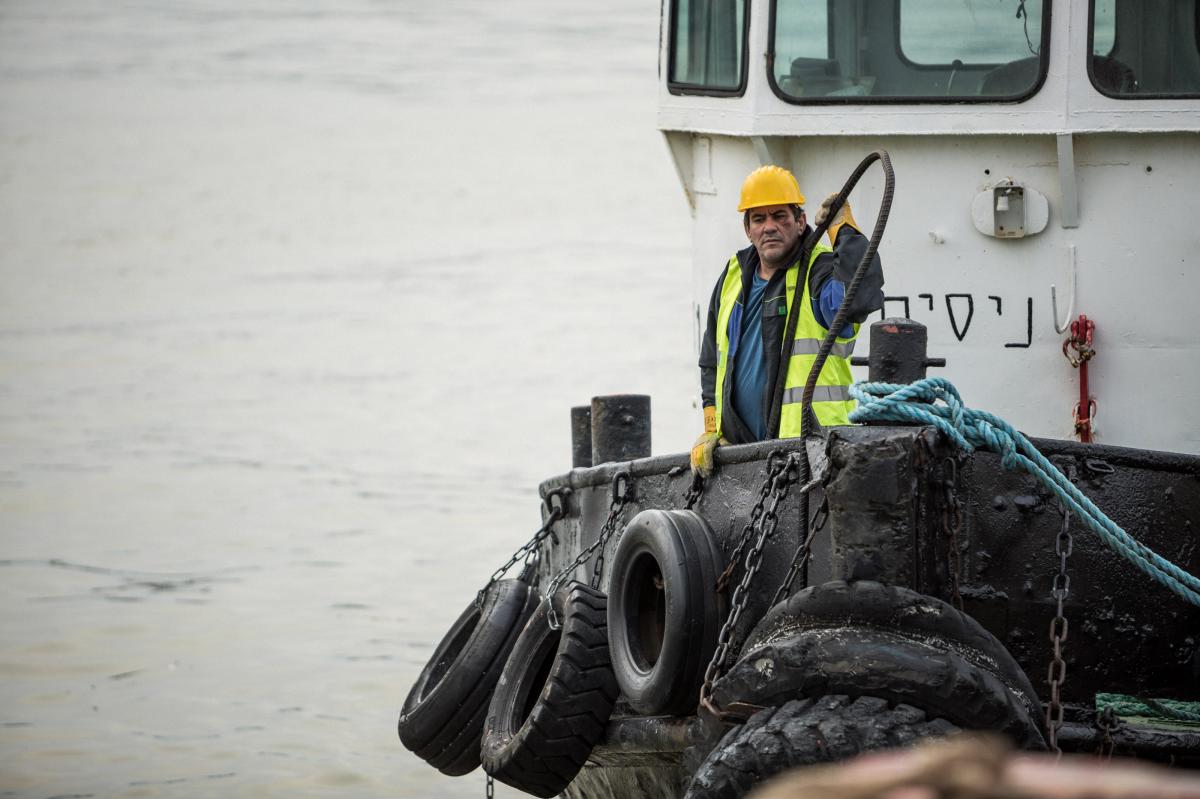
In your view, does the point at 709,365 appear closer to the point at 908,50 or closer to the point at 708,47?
the point at 908,50

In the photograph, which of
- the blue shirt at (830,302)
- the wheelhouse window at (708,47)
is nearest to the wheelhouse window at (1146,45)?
the wheelhouse window at (708,47)

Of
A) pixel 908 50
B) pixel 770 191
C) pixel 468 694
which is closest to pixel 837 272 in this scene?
pixel 770 191

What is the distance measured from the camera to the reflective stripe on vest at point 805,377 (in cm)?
537

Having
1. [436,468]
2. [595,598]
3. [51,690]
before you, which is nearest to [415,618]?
[51,690]

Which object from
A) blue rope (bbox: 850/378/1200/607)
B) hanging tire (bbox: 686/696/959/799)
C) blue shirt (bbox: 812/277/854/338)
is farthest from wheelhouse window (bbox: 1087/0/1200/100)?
hanging tire (bbox: 686/696/959/799)

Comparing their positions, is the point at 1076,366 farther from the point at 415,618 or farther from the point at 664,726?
the point at 415,618

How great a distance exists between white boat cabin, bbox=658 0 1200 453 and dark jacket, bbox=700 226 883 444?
74 cm

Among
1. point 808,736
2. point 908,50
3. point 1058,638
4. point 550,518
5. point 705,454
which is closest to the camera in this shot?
point 808,736

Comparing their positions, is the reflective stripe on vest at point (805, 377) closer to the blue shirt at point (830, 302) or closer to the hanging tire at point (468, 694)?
the blue shirt at point (830, 302)

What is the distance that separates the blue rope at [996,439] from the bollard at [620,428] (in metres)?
2.65

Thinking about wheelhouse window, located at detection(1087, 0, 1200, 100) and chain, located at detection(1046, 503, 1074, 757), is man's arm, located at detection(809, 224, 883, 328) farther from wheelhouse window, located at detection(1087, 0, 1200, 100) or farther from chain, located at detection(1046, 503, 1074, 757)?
wheelhouse window, located at detection(1087, 0, 1200, 100)

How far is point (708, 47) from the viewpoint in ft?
22.3

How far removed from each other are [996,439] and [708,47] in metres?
2.80

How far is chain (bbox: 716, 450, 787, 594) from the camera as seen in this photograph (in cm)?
483
